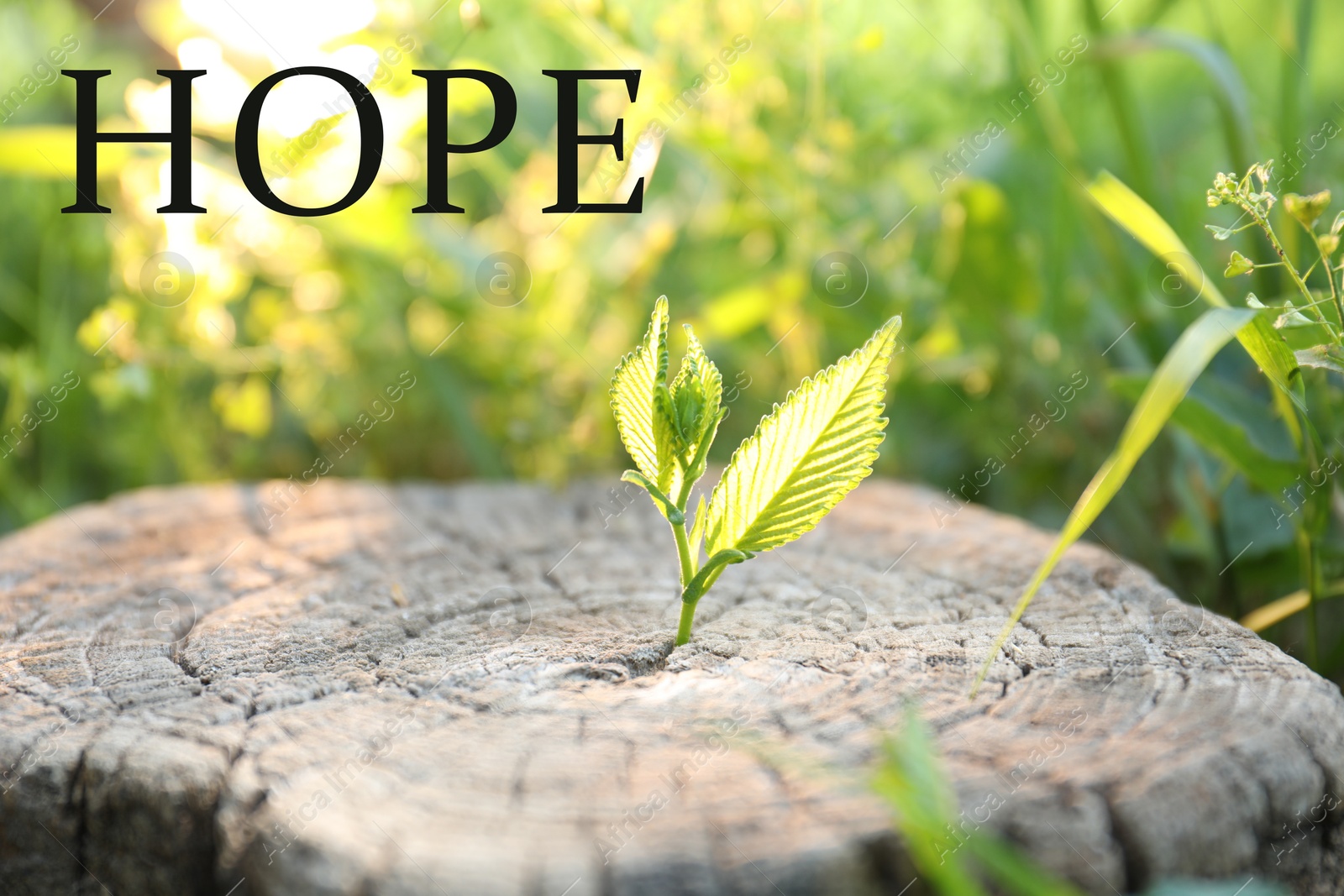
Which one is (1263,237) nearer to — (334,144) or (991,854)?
(991,854)

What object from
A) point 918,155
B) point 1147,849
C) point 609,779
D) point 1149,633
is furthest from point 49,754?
point 918,155

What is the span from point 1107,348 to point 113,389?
4.56 ft

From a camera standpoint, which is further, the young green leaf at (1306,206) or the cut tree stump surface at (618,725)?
the young green leaf at (1306,206)

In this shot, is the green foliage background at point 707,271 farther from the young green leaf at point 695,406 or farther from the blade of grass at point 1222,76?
the young green leaf at point 695,406

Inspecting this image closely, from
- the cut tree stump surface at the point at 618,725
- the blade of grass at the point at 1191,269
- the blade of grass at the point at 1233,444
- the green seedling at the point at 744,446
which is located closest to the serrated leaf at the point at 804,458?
the green seedling at the point at 744,446

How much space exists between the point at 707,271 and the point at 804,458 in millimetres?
1329

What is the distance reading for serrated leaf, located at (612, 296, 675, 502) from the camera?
0.76 meters

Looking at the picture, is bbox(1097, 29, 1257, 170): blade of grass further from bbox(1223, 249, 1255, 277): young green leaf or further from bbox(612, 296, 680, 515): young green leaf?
bbox(612, 296, 680, 515): young green leaf

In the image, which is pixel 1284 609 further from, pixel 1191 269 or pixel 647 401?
pixel 647 401

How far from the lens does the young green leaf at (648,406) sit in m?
0.76

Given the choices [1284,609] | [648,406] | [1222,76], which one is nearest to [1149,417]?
[648,406]

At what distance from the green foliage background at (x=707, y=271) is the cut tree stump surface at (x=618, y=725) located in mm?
428

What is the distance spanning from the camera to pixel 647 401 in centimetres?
80

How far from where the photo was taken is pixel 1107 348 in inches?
56.5
